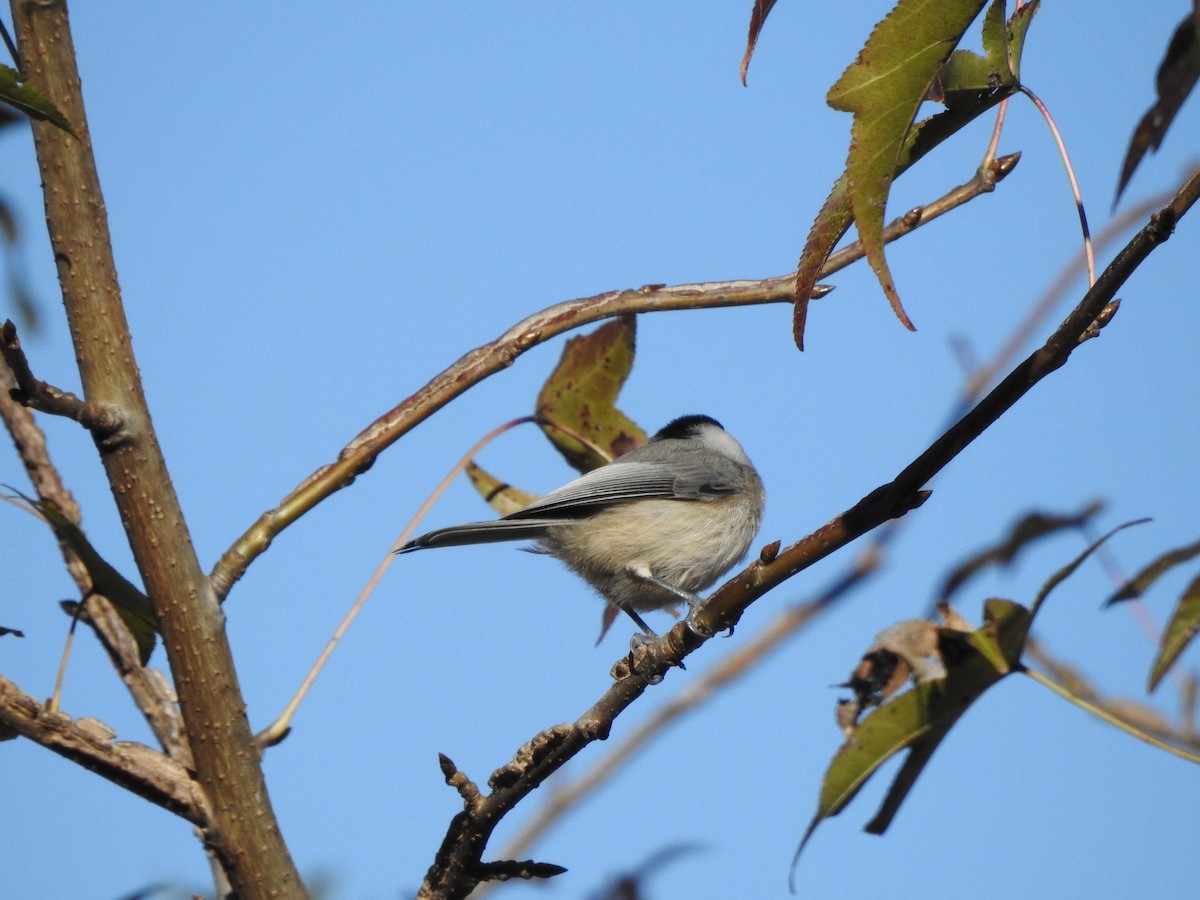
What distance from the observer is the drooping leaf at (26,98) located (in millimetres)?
1224

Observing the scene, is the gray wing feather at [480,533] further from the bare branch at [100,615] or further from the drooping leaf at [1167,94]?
the drooping leaf at [1167,94]

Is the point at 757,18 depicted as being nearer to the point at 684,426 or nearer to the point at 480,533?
the point at 480,533

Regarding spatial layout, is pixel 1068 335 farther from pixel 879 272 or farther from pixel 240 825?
pixel 240 825

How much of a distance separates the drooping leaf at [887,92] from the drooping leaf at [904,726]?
45 cm

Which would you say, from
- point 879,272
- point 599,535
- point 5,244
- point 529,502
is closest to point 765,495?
point 599,535

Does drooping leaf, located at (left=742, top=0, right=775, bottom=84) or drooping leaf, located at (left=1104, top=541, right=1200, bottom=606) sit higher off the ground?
drooping leaf, located at (left=742, top=0, right=775, bottom=84)

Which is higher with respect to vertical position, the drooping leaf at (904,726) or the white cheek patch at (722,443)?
the white cheek patch at (722,443)

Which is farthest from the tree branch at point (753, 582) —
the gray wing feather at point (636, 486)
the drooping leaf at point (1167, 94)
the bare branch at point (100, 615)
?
the gray wing feather at point (636, 486)

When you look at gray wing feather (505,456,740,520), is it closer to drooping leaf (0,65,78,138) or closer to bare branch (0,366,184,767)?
bare branch (0,366,184,767)

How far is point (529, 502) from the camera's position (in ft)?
9.68

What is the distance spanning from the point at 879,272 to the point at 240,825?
3.50 feet

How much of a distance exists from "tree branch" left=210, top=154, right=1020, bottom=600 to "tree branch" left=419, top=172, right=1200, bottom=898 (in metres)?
0.50

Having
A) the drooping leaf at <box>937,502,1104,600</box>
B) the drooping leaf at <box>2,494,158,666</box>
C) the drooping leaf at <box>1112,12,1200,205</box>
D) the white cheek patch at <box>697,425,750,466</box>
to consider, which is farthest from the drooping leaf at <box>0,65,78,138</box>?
the white cheek patch at <box>697,425,750,466</box>

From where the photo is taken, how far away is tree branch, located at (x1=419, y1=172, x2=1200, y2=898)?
107cm
